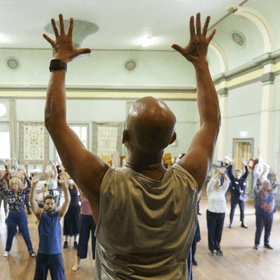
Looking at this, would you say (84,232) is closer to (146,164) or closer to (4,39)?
(146,164)

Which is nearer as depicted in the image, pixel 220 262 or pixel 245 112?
pixel 220 262

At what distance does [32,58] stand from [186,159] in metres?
15.0

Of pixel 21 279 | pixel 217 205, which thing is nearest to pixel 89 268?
pixel 21 279

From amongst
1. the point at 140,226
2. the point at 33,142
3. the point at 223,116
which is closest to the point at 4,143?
the point at 33,142

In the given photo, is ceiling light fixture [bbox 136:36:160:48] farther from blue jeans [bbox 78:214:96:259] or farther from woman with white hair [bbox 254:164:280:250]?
blue jeans [bbox 78:214:96:259]

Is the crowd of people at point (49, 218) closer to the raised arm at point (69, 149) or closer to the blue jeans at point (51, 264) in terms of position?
the blue jeans at point (51, 264)

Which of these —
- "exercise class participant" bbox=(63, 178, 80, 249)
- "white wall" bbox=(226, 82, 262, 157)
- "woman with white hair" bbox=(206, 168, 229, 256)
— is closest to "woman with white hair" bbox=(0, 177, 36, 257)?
"exercise class participant" bbox=(63, 178, 80, 249)

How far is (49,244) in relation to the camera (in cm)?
358

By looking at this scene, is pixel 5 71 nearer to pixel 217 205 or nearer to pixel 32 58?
pixel 32 58

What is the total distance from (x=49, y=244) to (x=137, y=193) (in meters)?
3.16

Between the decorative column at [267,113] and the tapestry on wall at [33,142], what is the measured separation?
10.6 m

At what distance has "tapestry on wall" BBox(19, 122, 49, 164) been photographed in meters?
14.5

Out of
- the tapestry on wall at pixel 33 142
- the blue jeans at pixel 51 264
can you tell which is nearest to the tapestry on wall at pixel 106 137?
the tapestry on wall at pixel 33 142

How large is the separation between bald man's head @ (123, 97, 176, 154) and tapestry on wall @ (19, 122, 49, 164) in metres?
14.6
